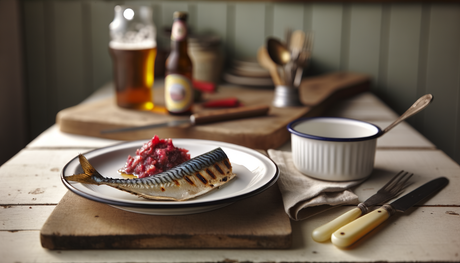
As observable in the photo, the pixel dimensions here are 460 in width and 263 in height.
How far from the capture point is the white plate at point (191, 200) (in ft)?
2.24

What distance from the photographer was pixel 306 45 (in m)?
1.64

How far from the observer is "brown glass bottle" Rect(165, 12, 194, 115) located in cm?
136

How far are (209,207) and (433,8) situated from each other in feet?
5.79

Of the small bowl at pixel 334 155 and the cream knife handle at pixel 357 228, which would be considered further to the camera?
the small bowl at pixel 334 155

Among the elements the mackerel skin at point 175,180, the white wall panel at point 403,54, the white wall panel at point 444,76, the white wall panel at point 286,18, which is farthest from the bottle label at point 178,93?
the white wall panel at point 444,76

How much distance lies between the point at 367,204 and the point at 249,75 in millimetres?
1172

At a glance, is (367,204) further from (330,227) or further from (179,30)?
(179,30)

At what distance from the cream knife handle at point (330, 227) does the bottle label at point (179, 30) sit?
0.85 m

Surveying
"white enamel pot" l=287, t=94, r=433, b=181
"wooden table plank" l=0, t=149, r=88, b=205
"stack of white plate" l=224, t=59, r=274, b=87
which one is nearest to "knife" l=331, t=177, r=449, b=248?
"white enamel pot" l=287, t=94, r=433, b=181

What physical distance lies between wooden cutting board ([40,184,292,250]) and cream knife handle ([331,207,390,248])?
0.07 m

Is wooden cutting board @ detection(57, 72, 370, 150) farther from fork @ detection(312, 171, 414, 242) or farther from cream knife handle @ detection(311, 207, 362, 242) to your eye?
cream knife handle @ detection(311, 207, 362, 242)

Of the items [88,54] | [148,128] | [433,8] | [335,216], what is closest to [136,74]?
[148,128]

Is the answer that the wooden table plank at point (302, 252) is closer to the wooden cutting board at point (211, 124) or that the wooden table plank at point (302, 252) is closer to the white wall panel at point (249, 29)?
the wooden cutting board at point (211, 124)

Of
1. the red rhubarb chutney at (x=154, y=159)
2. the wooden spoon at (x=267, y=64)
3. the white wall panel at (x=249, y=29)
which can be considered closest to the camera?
the red rhubarb chutney at (x=154, y=159)
